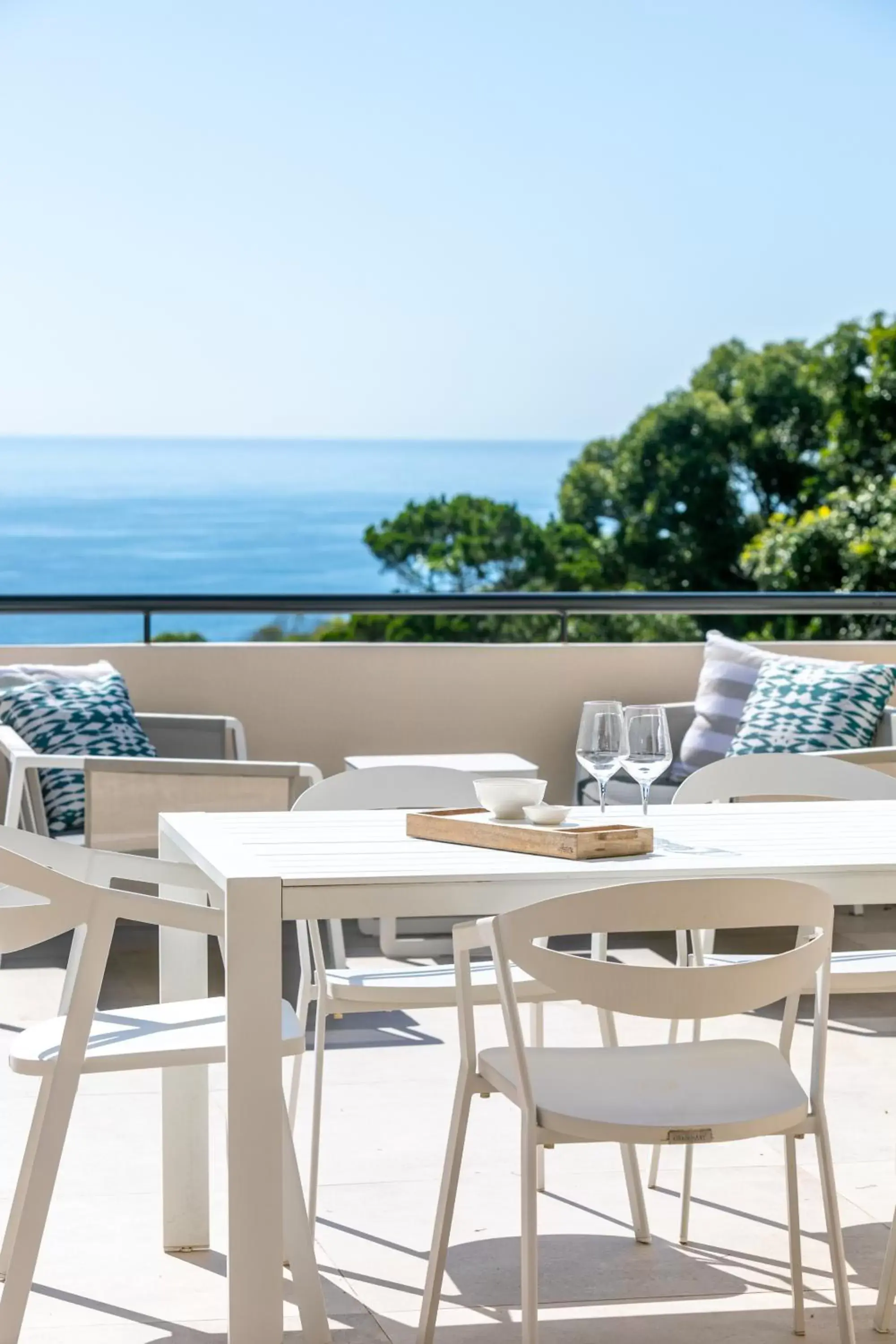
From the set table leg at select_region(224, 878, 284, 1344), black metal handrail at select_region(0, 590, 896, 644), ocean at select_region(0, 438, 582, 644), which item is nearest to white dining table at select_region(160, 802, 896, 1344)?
table leg at select_region(224, 878, 284, 1344)

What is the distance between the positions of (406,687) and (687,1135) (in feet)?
11.2

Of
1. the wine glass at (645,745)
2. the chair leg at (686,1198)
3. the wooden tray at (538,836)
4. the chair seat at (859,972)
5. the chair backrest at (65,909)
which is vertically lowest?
the chair leg at (686,1198)

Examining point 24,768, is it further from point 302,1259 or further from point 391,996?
point 302,1259

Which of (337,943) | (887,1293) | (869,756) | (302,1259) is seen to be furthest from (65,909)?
(869,756)

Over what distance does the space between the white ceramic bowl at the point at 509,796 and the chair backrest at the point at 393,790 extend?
1.50ft

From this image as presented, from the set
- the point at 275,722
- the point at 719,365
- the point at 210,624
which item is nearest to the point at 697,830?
the point at 275,722

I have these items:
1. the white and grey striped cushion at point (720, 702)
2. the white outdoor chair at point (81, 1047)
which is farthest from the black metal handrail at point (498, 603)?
the white outdoor chair at point (81, 1047)

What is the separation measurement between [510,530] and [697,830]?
86.5 ft

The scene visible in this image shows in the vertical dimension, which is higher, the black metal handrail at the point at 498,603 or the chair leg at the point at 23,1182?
the black metal handrail at the point at 498,603

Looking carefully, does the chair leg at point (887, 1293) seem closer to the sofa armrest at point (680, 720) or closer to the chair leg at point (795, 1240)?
the chair leg at point (795, 1240)

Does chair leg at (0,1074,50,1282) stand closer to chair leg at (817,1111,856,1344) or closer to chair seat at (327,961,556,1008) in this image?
chair seat at (327,961,556,1008)

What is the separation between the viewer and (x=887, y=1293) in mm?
2213

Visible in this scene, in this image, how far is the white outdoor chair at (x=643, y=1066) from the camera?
1.82 m

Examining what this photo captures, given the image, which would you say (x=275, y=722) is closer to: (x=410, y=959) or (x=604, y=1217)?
(x=410, y=959)
